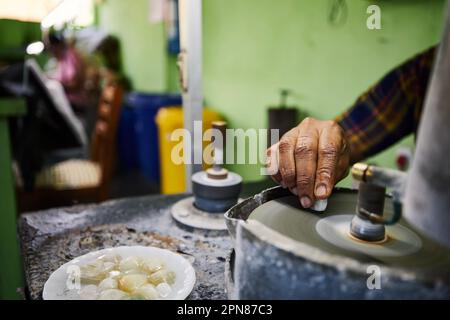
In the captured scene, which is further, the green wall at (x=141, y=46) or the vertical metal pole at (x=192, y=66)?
the green wall at (x=141, y=46)

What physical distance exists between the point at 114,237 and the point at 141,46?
4.44 metres

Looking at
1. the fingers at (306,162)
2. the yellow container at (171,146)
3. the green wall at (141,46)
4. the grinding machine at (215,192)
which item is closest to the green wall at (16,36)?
the grinding machine at (215,192)

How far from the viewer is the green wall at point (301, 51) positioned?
1635mm

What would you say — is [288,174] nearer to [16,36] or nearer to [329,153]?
[329,153]

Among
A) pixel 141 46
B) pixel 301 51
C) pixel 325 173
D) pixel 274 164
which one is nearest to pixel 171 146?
pixel 301 51

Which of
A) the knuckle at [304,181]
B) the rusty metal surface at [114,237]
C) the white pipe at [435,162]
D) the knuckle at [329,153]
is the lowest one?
the rusty metal surface at [114,237]

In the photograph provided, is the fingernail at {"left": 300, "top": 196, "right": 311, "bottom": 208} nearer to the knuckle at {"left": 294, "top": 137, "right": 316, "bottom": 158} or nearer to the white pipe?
the knuckle at {"left": 294, "top": 137, "right": 316, "bottom": 158}

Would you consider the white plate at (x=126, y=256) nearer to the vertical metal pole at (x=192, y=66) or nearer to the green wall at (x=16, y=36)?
the vertical metal pole at (x=192, y=66)

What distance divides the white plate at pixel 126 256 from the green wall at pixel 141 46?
3.64 meters

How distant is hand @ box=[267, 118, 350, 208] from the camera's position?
0.89 metres

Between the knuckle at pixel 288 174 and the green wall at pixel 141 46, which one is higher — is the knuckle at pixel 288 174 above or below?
below

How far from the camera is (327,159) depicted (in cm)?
94

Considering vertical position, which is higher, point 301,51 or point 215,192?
point 301,51
